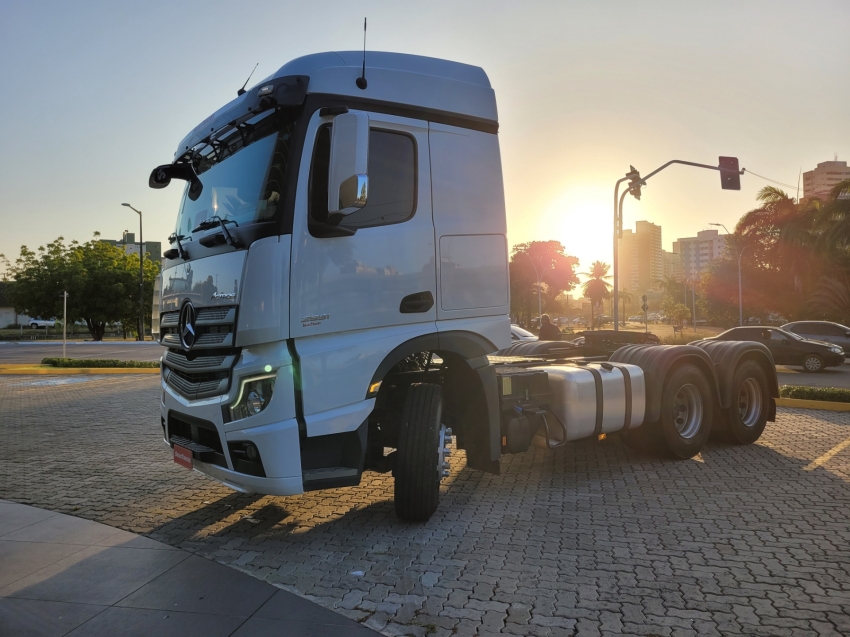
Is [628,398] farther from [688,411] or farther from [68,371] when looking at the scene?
[68,371]

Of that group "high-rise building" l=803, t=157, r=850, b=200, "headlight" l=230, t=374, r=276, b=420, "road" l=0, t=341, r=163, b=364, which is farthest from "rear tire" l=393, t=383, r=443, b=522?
"high-rise building" l=803, t=157, r=850, b=200

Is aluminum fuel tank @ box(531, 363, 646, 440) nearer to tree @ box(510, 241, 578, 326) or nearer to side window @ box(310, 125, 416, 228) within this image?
side window @ box(310, 125, 416, 228)

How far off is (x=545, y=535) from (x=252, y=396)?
2.40 m

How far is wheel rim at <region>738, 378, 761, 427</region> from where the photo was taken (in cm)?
833

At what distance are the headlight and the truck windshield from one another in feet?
3.48

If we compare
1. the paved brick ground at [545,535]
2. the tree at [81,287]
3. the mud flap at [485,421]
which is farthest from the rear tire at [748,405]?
the tree at [81,287]

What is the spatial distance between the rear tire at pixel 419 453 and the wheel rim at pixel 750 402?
5.02 m

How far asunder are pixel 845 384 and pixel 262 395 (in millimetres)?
16609

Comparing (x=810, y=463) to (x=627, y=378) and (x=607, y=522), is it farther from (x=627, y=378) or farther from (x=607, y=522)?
(x=607, y=522)

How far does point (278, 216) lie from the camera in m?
4.36

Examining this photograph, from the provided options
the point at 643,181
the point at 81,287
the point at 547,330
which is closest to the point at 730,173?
the point at 643,181

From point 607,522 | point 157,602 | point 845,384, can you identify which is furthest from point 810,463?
point 845,384

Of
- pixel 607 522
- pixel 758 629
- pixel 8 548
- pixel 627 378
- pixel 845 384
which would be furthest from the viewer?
pixel 845 384

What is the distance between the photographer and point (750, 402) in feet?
27.5
